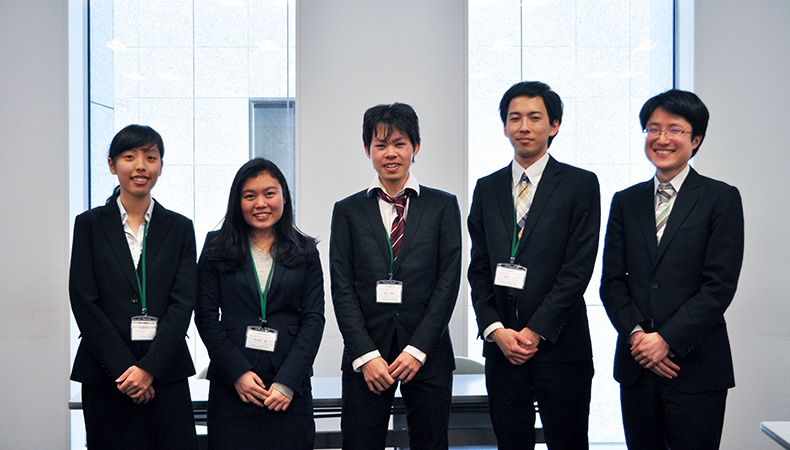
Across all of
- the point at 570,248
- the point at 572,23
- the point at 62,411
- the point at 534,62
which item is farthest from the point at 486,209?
the point at 62,411

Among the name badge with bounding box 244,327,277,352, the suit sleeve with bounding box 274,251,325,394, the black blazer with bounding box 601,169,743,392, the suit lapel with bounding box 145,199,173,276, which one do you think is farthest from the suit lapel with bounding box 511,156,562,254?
the suit lapel with bounding box 145,199,173,276

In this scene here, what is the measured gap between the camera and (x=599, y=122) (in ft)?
13.0

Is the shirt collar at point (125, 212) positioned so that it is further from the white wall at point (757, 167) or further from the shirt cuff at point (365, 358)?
the white wall at point (757, 167)

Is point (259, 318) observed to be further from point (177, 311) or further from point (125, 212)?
point (125, 212)

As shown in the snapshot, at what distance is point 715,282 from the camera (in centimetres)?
204

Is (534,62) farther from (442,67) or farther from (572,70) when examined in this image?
(442,67)

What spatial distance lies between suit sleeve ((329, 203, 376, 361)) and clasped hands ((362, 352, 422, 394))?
0.06m

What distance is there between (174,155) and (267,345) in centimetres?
235

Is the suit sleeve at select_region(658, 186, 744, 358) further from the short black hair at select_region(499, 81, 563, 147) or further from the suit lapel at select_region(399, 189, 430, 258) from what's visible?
the suit lapel at select_region(399, 189, 430, 258)

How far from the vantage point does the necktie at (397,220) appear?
7.31 ft

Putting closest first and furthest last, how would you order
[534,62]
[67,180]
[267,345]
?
[267,345]
[67,180]
[534,62]

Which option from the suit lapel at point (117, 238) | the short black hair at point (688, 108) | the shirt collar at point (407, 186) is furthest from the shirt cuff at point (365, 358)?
the short black hair at point (688, 108)

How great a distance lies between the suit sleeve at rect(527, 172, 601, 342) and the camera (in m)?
2.09

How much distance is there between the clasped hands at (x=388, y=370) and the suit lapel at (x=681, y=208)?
1.05m
